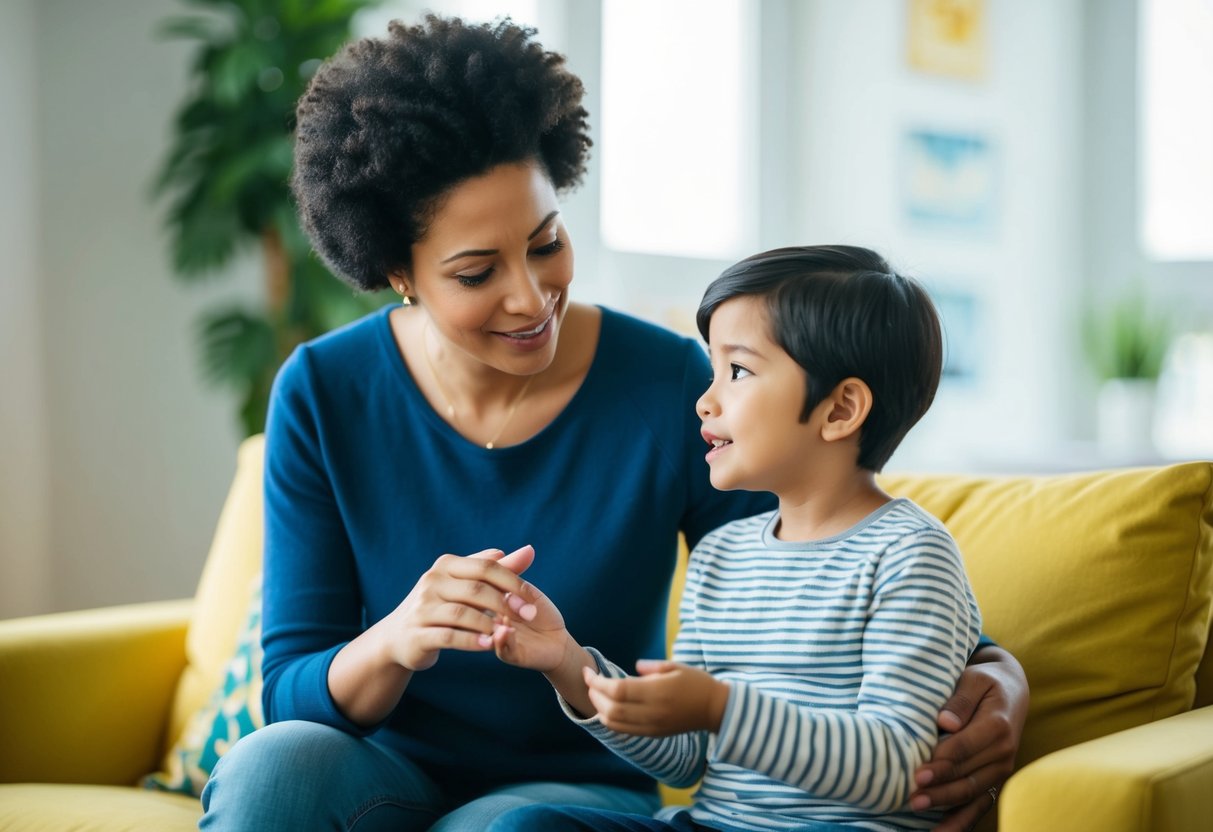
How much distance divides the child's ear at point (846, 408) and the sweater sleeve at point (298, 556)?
593 mm

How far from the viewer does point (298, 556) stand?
1469 mm

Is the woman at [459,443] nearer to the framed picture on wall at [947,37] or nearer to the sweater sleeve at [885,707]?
the sweater sleeve at [885,707]

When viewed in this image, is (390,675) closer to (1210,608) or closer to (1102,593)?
(1102,593)

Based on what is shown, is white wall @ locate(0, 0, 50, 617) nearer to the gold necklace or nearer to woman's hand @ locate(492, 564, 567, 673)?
the gold necklace

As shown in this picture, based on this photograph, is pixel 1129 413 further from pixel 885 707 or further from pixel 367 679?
A: pixel 367 679

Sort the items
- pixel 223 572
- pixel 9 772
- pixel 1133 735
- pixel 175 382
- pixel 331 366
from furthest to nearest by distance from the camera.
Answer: pixel 175 382, pixel 223 572, pixel 9 772, pixel 331 366, pixel 1133 735

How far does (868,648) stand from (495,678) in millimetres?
482

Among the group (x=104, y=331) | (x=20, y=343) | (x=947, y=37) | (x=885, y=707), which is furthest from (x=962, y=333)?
(x=885, y=707)

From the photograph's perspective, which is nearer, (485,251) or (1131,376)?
(485,251)

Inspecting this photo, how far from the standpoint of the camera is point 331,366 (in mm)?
1562

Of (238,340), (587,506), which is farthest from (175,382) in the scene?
(587,506)

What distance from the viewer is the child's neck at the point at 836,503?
1.29 metres

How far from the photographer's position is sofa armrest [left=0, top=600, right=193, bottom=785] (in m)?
1.80

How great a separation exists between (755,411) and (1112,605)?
459 millimetres
